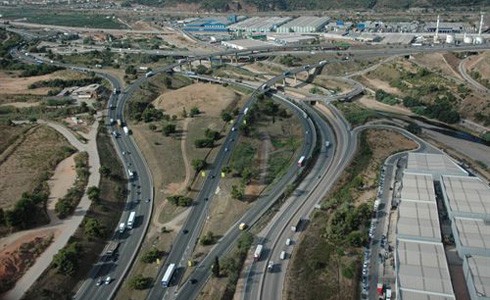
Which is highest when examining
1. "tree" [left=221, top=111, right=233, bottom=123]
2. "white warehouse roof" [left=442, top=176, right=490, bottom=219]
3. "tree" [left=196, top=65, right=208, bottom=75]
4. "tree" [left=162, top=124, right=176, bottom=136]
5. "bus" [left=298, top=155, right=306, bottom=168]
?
"tree" [left=196, top=65, right=208, bottom=75]

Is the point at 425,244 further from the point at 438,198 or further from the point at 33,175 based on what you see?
the point at 33,175

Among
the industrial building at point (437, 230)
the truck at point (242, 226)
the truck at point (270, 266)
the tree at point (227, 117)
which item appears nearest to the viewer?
the industrial building at point (437, 230)

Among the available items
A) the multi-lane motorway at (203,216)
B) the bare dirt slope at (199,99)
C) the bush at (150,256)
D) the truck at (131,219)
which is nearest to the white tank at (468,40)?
the multi-lane motorway at (203,216)

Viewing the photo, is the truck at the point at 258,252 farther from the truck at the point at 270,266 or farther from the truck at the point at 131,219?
the truck at the point at 131,219

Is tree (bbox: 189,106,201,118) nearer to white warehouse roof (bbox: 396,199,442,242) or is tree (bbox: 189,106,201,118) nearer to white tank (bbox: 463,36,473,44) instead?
white warehouse roof (bbox: 396,199,442,242)

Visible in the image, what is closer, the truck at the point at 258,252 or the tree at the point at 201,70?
the truck at the point at 258,252

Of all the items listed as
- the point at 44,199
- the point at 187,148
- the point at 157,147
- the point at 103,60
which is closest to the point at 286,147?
the point at 187,148

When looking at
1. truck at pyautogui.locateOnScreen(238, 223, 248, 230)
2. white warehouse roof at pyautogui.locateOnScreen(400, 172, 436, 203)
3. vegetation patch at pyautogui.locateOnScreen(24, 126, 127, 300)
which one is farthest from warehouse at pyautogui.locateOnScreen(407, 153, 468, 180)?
vegetation patch at pyautogui.locateOnScreen(24, 126, 127, 300)
